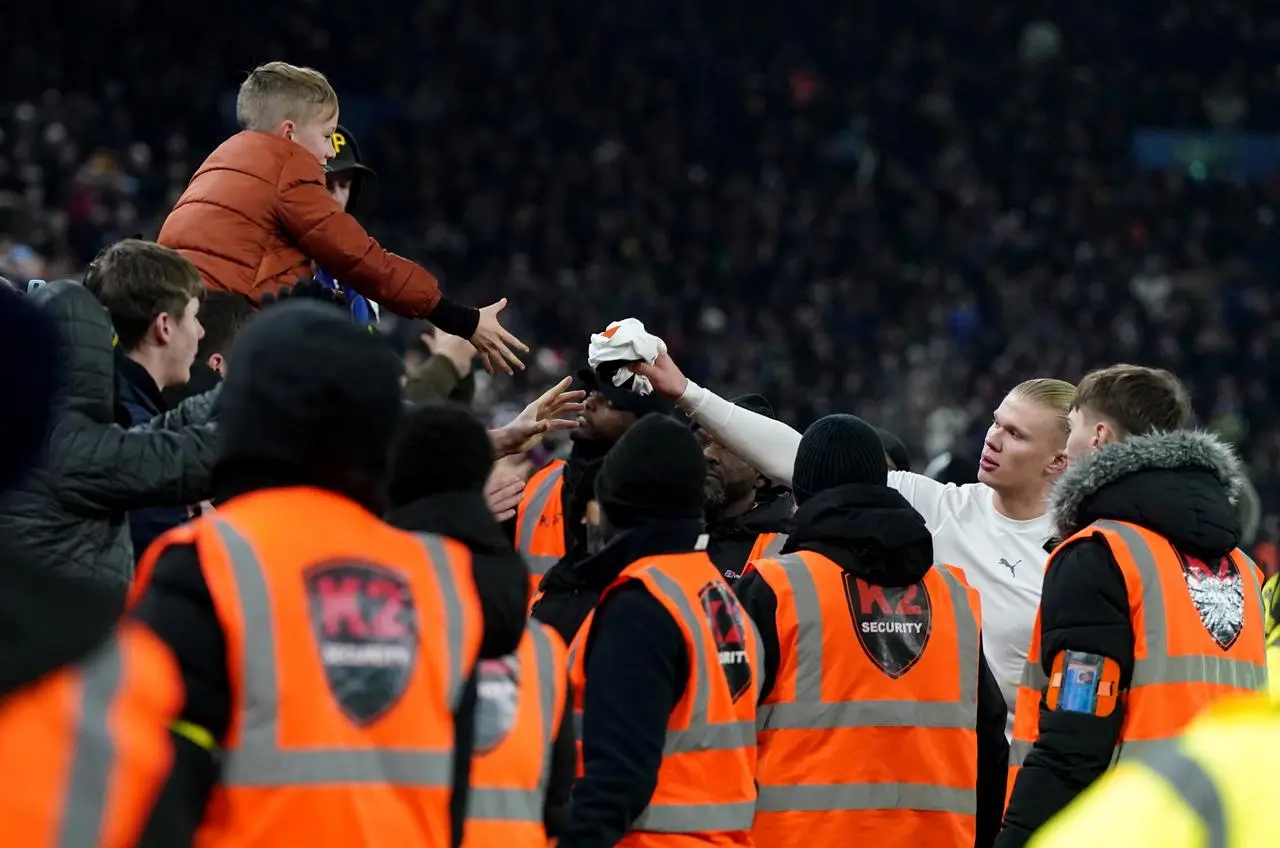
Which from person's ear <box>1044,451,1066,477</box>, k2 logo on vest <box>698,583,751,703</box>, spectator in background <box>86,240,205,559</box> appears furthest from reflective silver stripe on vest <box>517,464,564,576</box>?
k2 logo on vest <box>698,583,751,703</box>

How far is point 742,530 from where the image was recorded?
17.6 feet

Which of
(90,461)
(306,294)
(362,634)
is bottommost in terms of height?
(362,634)

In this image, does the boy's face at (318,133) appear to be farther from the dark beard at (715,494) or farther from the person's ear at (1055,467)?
the person's ear at (1055,467)

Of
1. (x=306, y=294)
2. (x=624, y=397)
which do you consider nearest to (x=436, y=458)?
(x=306, y=294)

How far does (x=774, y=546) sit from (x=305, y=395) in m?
3.04

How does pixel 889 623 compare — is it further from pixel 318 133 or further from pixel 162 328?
pixel 318 133

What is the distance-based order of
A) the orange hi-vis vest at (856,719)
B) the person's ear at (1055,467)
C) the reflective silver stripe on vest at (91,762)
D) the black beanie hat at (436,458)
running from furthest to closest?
the person's ear at (1055,467), the orange hi-vis vest at (856,719), the black beanie hat at (436,458), the reflective silver stripe on vest at (91,762)

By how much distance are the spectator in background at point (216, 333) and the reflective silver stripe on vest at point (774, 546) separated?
161 centimetres

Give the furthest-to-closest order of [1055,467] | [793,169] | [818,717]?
[793,169] < [1055,467] < [818,717]

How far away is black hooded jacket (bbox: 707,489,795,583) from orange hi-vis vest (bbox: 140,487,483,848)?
278 cm

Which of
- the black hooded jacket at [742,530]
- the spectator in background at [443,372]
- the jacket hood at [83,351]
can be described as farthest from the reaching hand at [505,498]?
the jacket hood at [83,351]

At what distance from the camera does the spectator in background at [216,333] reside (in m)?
4.77

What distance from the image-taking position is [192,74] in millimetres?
21969

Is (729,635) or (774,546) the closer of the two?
(729,635)
